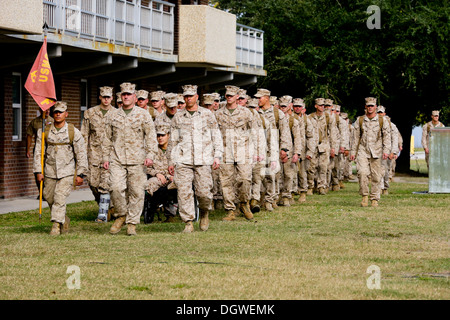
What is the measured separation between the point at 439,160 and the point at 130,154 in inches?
511

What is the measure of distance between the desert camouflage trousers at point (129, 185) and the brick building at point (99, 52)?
559 cm

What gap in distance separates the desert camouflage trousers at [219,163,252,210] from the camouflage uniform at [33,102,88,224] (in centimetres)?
296

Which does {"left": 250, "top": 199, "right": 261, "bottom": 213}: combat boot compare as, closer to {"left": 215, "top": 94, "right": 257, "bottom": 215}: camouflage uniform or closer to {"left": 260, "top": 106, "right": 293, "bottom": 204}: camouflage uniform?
{"left": 260, "top": 106, "right": 293, "bottom": 204}: camouflage uniform

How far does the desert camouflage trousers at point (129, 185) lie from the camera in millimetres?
14383

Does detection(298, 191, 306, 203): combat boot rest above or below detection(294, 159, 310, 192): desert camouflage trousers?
below

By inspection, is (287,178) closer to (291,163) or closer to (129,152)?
(291,163)

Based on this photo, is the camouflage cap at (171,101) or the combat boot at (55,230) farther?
the camouflage cap at (171,101)

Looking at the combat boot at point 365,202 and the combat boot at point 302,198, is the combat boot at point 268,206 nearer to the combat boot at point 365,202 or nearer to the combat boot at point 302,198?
the combat boot at point 365,202

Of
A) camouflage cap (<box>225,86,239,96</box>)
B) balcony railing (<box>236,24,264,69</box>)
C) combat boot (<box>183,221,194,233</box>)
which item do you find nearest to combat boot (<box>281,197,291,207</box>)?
camouflage cap (<box>225,86,239,96</box>)

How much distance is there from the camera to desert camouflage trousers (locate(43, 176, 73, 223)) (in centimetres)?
1441

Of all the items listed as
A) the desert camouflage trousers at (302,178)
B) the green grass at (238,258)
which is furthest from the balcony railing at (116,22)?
the green grass at (238,258)

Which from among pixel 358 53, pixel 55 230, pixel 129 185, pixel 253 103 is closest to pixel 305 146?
pixel 253 103
